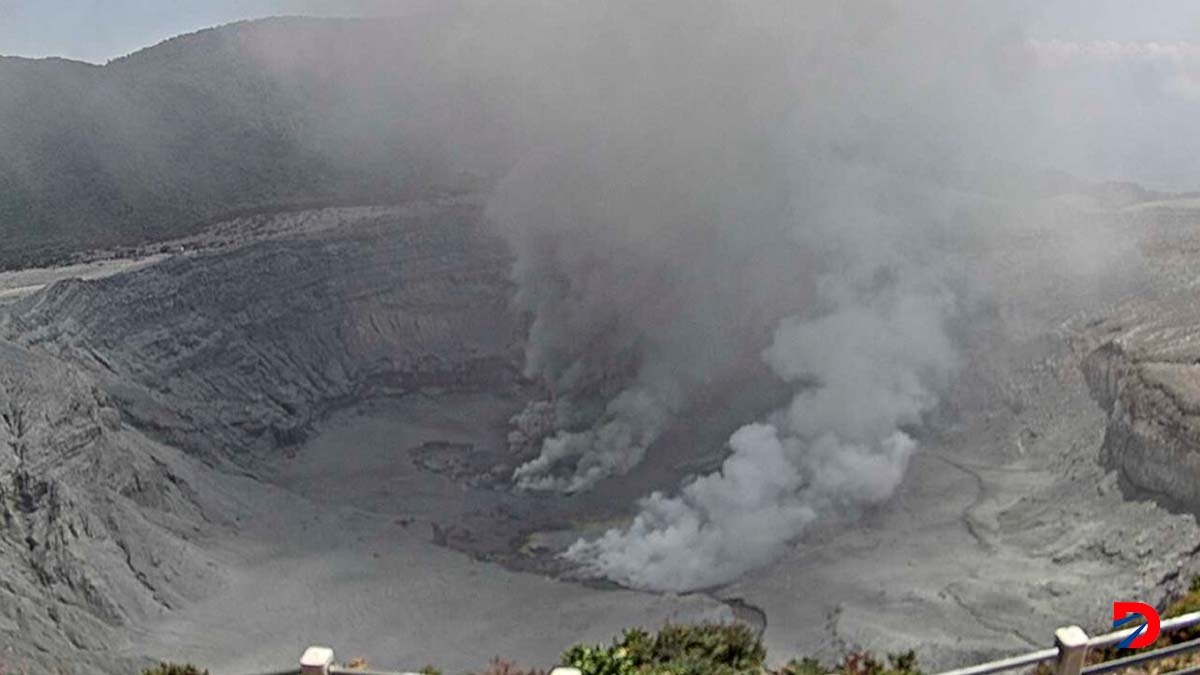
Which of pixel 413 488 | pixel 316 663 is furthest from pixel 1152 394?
pixel 316 663

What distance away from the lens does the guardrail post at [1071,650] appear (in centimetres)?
832

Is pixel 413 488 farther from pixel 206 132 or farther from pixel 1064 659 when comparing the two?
pixel 206 132

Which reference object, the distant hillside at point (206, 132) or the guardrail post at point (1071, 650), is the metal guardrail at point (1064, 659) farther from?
the distant hillside at point (206, 132)

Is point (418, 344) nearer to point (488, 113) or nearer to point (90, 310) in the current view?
point (90, 310)

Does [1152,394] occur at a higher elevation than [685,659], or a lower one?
higher

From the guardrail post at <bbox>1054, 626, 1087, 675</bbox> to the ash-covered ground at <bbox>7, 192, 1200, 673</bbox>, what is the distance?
48.6ft

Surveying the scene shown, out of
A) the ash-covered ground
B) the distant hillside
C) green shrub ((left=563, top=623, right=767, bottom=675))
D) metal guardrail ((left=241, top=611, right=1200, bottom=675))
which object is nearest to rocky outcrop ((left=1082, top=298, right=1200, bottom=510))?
the ash-covered ground

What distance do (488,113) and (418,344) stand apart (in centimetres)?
3021

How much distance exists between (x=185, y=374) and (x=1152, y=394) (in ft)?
115

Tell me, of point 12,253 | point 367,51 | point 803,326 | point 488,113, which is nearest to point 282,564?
point 803,326

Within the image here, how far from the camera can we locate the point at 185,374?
137 feet

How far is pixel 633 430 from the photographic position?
141ft

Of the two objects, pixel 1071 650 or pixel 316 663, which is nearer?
pixel 1071 650

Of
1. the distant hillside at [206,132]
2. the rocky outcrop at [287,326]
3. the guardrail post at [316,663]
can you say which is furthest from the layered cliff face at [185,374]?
the guardrail post at [316,663]
